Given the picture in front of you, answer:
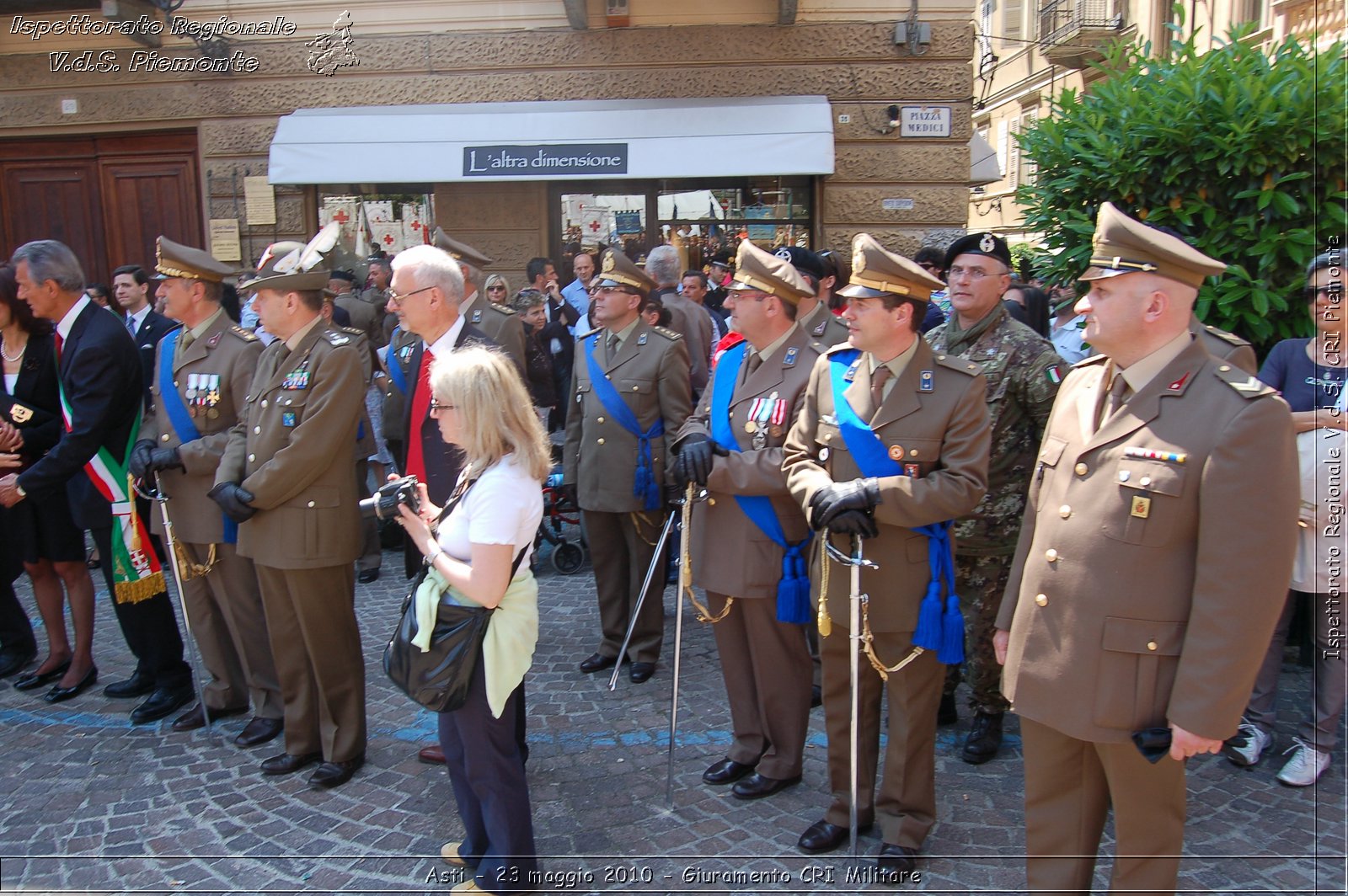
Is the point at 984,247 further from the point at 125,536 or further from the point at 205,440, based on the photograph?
the point at 125,536

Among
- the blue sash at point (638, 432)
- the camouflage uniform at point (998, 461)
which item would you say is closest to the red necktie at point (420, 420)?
the blue sash at point (638, 432)

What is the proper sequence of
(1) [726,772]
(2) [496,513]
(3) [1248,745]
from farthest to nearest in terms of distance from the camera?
(3) [1248,745], (1) [726,772], (2) [496,513]

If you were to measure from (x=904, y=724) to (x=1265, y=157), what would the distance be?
2.78 m

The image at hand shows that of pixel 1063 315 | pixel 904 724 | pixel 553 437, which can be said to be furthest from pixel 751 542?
pixel 553 437

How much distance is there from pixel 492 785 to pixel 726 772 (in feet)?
4.03

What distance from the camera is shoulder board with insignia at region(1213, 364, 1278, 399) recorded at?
2.37m

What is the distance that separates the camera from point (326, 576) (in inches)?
162

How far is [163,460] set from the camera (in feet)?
14.0

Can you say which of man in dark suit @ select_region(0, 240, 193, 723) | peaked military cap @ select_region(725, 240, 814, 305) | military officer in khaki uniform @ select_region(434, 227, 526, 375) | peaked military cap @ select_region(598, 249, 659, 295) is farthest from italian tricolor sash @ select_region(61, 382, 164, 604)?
peaked military cap @ select_region(725, 240, 814, 305)

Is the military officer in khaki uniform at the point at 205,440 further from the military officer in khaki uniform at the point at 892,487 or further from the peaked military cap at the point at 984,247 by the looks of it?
the peaked military cap at the point at 984,247

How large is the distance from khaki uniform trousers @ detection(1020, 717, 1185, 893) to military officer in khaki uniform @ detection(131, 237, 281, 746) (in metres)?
3.42

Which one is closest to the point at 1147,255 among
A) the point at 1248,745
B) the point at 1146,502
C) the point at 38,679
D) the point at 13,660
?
the point at 1146,502

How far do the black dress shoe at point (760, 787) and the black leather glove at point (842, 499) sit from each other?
1.31 m

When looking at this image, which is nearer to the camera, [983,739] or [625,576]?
[983,739]
